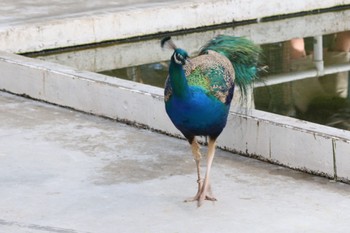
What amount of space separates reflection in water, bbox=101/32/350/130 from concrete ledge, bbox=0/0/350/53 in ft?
2.68

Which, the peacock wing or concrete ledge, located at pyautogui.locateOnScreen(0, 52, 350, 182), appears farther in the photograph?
concrete ledge, located at pyautogui.locateOnScreen(0, 52, 350, 182)

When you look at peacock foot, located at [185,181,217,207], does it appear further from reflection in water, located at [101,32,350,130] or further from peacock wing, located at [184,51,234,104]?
reflection in water, located at [101,32,350,130]

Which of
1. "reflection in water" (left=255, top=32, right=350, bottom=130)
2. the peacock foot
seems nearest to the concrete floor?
the peacock foot

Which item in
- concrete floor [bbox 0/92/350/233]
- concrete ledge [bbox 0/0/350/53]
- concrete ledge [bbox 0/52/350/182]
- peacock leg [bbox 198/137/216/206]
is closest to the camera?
concrete floor [bbox 0/92/350/233]

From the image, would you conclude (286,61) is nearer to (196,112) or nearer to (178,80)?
(196,112)

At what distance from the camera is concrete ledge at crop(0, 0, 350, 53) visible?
423 inches

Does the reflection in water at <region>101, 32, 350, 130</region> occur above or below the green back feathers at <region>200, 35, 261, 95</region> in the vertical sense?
below

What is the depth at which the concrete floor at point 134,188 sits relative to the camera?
19.4 ft

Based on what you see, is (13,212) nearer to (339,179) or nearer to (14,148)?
(14,148)

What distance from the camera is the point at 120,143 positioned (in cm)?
749

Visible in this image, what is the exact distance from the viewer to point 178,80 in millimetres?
5766

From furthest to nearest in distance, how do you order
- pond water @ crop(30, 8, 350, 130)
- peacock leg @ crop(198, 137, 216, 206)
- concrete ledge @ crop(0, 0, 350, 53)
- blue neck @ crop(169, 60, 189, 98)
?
concrete ledge @ crop(0, 0, 350, 53)
pond water @ crop(30, 8, 350, 130)
peacock leg @ crop(198, 137, 216, 206)
blue neck @ crop(169, 60, 189, 98)

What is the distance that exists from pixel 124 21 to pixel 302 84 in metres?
2.27

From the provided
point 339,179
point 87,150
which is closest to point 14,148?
point 87,150
